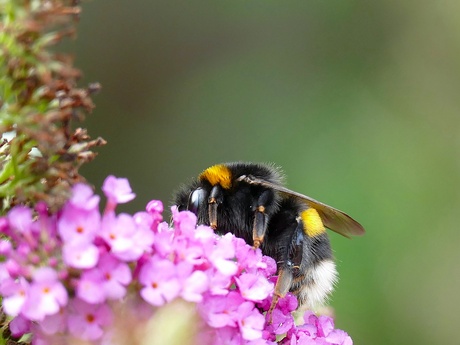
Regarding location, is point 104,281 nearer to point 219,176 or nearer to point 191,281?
point 191,281

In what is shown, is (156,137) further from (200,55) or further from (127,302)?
(127,302)

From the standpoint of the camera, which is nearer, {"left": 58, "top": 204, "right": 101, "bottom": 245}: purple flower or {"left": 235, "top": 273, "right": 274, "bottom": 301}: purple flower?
{"left": 58, "top": 204, "right": 101, "bottom": 245}: purple flower

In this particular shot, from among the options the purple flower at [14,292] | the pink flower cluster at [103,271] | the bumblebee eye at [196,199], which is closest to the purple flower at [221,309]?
the pink flower cluster at [103,271]

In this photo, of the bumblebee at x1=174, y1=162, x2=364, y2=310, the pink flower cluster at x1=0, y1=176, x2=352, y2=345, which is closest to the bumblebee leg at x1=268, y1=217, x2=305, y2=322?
the bumblebee at x1=174, y1=162, x2=364, y2=310

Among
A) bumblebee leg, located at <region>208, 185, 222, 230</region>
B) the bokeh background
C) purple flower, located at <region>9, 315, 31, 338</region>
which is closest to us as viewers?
purple flower, located at <region>9, 315, 31, 338</region>

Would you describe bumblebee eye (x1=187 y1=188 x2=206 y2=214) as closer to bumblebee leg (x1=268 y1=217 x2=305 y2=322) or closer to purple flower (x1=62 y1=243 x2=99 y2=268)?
bumblebee leg (x1=268 y1=217 x2=305 y2=322)

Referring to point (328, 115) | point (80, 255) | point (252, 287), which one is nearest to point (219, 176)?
point (252, 287)

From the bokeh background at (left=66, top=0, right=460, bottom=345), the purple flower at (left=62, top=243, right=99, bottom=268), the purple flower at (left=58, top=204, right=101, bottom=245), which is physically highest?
the purple flower at (left=58, top=204, right=101, bottom=245)

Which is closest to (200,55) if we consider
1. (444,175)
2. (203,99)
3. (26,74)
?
(203,99)
